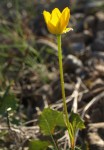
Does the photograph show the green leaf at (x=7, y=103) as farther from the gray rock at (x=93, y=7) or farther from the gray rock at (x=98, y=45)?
the gray rock at (x=93, y=7)

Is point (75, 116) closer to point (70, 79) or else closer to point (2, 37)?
point (70, 79)

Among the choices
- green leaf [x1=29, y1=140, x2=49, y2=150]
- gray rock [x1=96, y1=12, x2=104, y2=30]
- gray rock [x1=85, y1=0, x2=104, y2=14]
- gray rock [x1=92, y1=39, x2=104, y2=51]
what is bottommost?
green leaf [x1=29, y1=140, x2=49, y2=150]

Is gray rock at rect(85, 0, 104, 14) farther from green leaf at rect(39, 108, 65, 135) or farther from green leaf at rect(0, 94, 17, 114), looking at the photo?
green leaf at rect(39, 108, 65, 135)

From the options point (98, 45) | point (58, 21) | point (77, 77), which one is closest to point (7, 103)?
point (58, 21)

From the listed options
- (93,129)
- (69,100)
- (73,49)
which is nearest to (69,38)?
(73,49)

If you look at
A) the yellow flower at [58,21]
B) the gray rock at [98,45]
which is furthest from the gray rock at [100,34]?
the yellow flower at [58,21]

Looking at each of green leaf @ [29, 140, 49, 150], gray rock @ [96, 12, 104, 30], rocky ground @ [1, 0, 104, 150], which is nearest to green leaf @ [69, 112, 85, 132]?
green leaf @ [29, 140, 49, 150]

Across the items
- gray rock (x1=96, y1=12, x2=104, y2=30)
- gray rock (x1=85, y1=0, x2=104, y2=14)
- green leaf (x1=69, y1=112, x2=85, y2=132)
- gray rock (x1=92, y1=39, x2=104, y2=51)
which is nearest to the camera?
green leaf (x1=69, y1=112, x2=85, y2=132)

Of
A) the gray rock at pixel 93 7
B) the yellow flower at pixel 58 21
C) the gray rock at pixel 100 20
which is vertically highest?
the gray rock at pixel 93 7

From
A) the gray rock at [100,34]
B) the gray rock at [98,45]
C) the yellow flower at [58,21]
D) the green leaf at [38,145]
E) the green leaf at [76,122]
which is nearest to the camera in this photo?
the yellow flower at [58,21]
